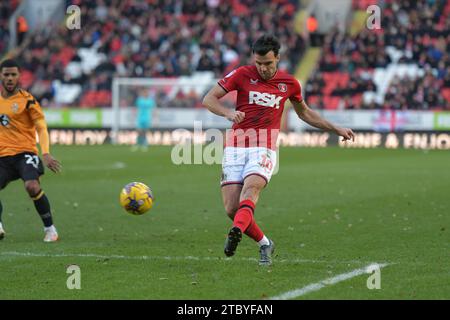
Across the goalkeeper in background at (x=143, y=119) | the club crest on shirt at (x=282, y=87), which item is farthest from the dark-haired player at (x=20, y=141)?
the goalkeeper in background at (x=143, y=119)

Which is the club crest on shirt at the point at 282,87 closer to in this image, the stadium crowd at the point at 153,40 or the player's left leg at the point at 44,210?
the player's left leg at the point at 44,210

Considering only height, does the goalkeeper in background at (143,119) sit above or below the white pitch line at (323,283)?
below

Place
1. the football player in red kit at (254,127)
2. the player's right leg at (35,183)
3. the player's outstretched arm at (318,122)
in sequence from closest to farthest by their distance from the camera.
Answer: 1. the football player in red kit at (254,127)
2. the player's outstretched arm at (318,122)
3. the player's right leg at (35,183)

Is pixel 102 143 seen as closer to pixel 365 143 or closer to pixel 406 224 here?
pixel 365 143

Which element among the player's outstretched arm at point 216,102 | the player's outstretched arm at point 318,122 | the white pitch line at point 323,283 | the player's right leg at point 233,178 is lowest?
the white pitch line at point 323,283

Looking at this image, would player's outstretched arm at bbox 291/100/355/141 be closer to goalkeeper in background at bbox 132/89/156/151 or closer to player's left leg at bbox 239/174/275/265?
player's left leg at bbox 239/174/275/265

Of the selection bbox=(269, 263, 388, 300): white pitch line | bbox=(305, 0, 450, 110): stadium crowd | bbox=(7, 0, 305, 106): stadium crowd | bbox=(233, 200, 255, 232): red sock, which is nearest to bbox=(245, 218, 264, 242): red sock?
bbox=(233, 200, 255, 232): red sock

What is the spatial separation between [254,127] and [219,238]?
8.13 ft

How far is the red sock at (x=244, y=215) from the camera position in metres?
8.30

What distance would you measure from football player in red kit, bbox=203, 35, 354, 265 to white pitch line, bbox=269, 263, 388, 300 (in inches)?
36.0

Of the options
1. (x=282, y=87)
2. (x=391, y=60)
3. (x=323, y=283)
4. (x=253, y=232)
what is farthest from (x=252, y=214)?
(x=391, y=60)

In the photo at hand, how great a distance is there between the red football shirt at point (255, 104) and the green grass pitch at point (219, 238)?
1.26 m

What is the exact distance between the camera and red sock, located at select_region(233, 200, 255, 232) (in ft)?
27.2
